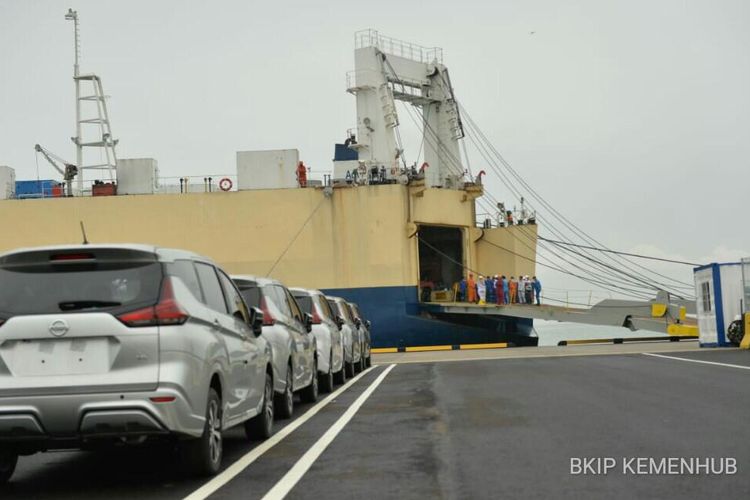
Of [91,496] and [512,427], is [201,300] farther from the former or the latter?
[512,427]

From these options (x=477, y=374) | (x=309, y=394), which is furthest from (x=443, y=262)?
(x=309, y=394)

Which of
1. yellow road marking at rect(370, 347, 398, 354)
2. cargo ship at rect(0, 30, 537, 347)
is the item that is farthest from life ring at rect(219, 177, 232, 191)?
yellow road marking at rect(370, 347, 398, 354)

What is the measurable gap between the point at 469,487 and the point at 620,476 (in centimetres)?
109

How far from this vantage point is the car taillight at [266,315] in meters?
11.6

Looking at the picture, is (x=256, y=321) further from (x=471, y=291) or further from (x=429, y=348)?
(x=471, y=291)

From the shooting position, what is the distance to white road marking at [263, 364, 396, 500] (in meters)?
6.93

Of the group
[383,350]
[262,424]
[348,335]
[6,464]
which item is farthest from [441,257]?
[6,464]

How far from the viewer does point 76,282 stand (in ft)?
23.4

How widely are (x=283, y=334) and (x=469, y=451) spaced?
15.0 ft

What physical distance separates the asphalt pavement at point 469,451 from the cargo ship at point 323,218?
2828cm

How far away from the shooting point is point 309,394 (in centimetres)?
1486

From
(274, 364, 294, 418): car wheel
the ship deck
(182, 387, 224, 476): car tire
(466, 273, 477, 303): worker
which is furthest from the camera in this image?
(466, 273, 477, 303): worker

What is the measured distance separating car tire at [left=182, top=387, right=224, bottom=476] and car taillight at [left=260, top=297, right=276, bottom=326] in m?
3.43

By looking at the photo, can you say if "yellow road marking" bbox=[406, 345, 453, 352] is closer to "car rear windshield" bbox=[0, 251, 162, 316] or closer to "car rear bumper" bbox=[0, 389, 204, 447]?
"car rear windshield" bbox=[0, 251, 162, 316]
